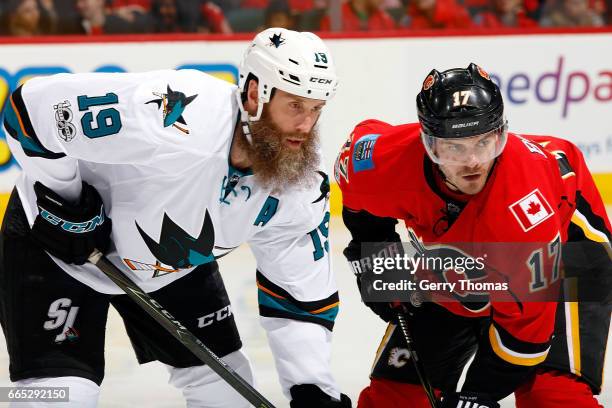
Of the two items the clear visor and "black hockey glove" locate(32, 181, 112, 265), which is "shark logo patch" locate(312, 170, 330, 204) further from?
"black hockey glove" locate(32, 181, 112, 265)

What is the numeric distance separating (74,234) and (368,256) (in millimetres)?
875

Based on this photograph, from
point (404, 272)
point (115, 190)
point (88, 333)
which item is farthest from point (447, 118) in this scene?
point (88, 333)

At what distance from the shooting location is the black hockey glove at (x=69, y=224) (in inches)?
100

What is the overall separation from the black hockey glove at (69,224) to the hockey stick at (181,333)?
52 mm

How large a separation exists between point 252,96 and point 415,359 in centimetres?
90

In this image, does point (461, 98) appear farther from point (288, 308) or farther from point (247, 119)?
point (288, 308)

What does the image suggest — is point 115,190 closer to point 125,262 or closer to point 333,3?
point 125,262

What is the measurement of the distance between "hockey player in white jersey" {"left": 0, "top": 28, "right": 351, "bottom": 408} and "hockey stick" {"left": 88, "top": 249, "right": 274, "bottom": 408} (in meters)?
0.06

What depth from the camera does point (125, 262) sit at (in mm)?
2732

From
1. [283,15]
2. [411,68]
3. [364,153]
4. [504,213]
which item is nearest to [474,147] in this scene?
[504,213]

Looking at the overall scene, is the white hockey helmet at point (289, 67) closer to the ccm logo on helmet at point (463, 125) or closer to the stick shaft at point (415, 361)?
the ccm logo on helmet at point (463, 125)

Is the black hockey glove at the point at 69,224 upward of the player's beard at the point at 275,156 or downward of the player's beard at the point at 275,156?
downward

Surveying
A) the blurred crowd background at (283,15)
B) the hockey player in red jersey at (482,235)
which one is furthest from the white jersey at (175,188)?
the blurred crowd background at (283,15)

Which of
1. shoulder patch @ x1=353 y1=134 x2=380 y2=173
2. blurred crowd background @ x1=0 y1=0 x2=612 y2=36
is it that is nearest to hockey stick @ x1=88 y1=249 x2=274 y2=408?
shoulder patch @ x1=353 y1=134 x2=380 y2=173
